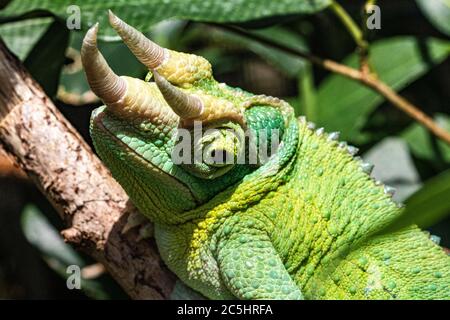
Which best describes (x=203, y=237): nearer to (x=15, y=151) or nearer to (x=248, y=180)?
(x=248, y=180)

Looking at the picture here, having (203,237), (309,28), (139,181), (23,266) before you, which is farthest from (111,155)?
(309,28)

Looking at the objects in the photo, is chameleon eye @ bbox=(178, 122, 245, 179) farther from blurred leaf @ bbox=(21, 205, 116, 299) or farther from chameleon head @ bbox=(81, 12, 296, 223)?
blurred leaf @ bbox=(21, 205, 116, 299)

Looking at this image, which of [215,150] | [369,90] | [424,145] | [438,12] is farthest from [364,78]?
[215,150]

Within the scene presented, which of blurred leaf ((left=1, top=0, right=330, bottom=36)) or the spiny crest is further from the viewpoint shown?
blurred leaf ((left=1, top=0, right=330, bottom=36))

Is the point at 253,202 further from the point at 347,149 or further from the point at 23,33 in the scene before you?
the point at 23,33

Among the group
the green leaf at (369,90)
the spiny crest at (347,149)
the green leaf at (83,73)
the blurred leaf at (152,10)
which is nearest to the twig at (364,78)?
the blurred leaf at (152,10)

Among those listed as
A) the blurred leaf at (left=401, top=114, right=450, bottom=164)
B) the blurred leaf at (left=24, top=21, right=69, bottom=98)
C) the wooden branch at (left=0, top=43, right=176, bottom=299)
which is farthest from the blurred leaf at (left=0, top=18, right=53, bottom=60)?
the blurred leaf at (left=401, top=114, right=450, bottom=164)
